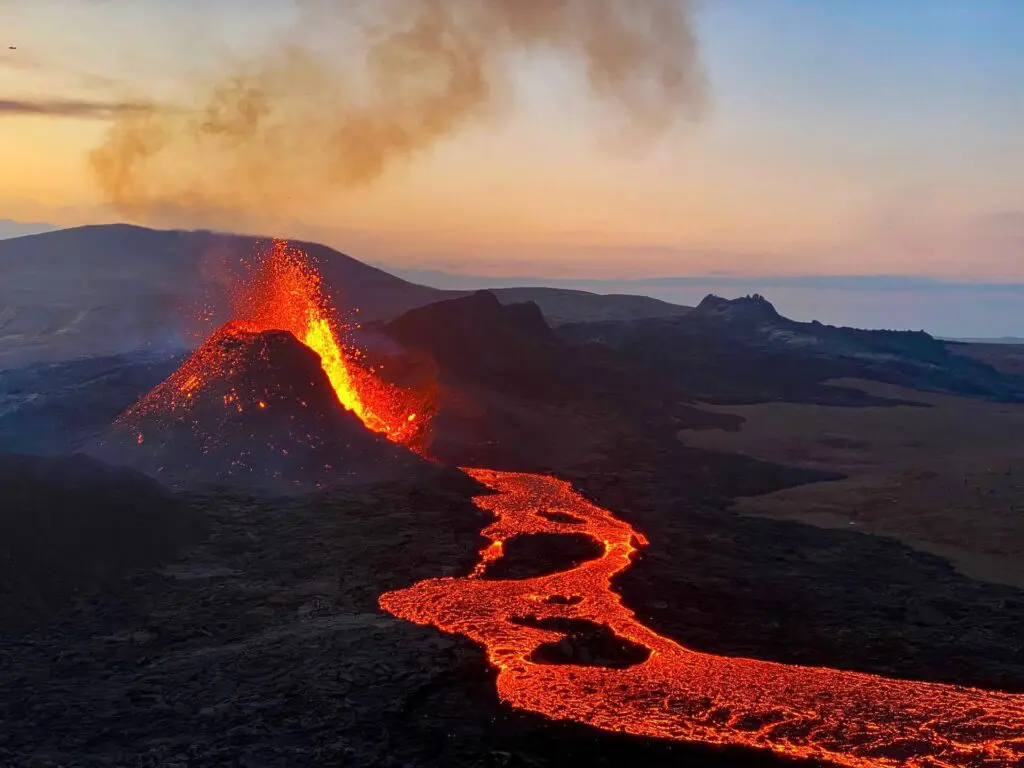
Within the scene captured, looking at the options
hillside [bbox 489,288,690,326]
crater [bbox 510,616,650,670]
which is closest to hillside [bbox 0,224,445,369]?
hillside [bbox 489,288,690,326]

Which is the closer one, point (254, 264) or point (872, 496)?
point (872, 496)

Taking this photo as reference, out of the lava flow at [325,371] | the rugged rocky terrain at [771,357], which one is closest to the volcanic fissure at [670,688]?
the lava flow at [325,371]

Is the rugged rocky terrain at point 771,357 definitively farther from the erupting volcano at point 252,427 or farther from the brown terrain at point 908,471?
the erupting volcano at point 252,427

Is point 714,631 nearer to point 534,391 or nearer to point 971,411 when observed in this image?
point 534,391

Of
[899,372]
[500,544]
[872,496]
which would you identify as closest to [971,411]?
[899,372]

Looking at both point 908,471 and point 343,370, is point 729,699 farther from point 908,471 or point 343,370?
point 343,370

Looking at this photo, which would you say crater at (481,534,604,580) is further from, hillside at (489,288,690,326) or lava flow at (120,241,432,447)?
hillside at (489,288,690,326)
